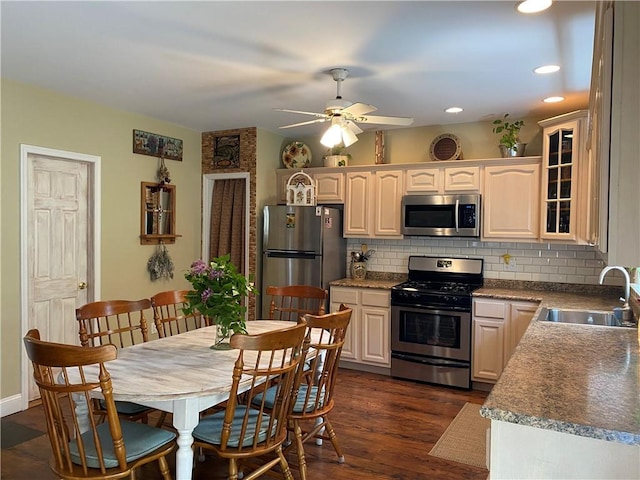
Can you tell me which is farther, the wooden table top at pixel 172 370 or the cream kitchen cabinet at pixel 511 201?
the cream kitchen cabinet at pixel 511 201

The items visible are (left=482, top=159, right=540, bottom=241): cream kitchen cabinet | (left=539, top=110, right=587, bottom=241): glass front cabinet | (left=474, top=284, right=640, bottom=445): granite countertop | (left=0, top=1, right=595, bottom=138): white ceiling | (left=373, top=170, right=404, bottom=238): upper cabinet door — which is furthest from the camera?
(left=373, top=170, right=404, bottom=238): upper cabinet door

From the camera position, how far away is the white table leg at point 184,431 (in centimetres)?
205

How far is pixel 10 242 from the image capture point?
3658 mm

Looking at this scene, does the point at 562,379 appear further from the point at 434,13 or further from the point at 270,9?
the point at 270,9

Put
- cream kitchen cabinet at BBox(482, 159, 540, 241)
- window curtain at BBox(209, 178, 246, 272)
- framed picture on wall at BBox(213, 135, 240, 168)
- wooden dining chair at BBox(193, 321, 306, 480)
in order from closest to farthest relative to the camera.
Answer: wooden dining chair at BBox(193, 321, 306, 480)
cream kitchen cabinet at BBox(482, 159, 540, 241)
framed picture on wall at BBox(213, 135, 240, 168)
window curtain at BBox(209, 178, 246, 272)

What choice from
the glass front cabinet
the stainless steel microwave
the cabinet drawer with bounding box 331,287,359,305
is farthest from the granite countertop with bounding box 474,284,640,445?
the cabinet drawer with bounding box 331,287,359,305

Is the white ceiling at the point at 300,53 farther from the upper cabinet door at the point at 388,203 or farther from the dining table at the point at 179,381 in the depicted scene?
the dining table at the point at 179,381

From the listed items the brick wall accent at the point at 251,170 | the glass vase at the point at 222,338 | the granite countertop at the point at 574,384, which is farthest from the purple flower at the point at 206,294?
the brick wall accent at the point at 251,170

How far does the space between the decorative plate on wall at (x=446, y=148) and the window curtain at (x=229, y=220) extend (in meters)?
2.12

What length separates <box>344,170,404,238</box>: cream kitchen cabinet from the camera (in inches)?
192

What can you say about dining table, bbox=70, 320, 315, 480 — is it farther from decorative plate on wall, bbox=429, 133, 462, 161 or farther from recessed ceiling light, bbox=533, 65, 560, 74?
decorative plate on wall, bbox=429, 133, 462, 161

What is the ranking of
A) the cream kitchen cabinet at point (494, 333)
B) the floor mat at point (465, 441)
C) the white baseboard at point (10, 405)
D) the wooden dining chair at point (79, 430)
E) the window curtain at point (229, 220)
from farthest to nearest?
1. the window curtain at point (229, 220)
2. the cream kitchen cabinet at point (494, 333)
3. the white baseboard at point (10, 405)
4. the floor mat at point (465, 441)
5. the wooden dining chair at point (79, 430)

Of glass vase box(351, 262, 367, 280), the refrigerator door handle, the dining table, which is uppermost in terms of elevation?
the refrigerator door handle

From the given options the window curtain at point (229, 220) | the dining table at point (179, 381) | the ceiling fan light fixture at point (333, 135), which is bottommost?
the dining table at point (179, 381)
